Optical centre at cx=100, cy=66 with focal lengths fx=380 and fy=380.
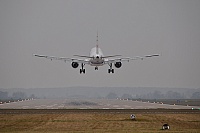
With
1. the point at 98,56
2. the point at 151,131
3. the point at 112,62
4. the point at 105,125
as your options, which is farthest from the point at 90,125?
the point at 112,62

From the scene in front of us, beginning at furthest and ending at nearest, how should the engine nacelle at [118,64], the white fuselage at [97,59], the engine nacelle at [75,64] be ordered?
the engine nacelle at [75,64]
the engine nacelle at [118,64]
the white fuselage at [97,59]

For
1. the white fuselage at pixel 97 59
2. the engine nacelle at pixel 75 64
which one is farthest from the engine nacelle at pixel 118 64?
the engine nacelle at pixel 75 64

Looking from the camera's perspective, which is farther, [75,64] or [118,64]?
[75,64]

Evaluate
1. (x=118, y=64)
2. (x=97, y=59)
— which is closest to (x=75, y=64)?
(x=97, y=59)

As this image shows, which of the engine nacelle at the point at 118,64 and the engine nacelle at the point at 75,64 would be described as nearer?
the engine nacelle at the point at 118,64

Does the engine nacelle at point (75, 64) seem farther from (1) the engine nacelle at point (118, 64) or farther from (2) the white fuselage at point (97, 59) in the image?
(1) the engine nacelle at point (118, 64)

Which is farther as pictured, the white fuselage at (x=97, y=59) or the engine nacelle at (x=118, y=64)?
the engine nacelle at (x=118, y=64)

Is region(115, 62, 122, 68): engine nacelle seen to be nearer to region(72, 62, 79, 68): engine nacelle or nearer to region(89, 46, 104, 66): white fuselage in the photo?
region(89, 46, 104, 66): white fuselage

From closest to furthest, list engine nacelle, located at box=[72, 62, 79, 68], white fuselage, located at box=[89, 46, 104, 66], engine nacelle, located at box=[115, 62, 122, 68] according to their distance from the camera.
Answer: white fuselage, located at box=[89, 46, 104, 66] < engine nacelle, located at box=[115, 62, 122, 68] < engine nacelle, located at box=[72, 62, 79, 68]

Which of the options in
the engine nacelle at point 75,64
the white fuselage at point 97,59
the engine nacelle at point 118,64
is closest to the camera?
the white fuselage at point 97,59

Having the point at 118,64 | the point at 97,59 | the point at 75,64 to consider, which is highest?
the point at 97,59

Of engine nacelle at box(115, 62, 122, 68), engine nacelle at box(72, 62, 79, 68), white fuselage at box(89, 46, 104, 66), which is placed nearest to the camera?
white fuselage at box(89, 46, 104, 66)

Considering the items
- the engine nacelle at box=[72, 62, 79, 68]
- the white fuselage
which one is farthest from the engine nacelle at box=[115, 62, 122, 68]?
the engine nacelle at box=[72, 62, 79, 68]

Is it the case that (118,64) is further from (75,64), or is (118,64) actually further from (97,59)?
(75,64)
